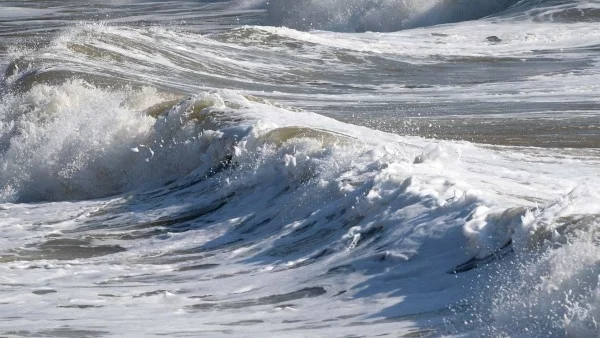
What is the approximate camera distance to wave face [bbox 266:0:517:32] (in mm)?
34625

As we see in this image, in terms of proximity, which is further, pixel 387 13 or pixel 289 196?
pixel 387 13

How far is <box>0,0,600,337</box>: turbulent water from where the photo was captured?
653cm

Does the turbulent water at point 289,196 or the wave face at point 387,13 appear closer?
the turbulent water at point 289,196

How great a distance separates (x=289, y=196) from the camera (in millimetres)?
9859

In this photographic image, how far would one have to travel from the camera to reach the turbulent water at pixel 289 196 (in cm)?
653

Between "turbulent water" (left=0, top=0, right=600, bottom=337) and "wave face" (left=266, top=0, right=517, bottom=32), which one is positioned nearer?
"turbulent water" (left=0, top=0, right=600, bottom=337)

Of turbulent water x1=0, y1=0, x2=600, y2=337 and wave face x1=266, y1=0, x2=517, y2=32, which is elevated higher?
turbulent water x1=0, y1=0, x2=600, y2=337

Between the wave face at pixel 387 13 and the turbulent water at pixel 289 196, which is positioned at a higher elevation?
the turbulent water at pixel 289 196

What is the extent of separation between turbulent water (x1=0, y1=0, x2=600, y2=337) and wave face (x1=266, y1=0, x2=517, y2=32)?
11803 mm

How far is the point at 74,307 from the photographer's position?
736 centimetres

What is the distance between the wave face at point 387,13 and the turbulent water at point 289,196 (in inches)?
465

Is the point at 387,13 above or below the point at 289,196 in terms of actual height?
below

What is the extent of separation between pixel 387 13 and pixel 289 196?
1033 inches

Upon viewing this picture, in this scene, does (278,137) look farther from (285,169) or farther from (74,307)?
(74,307)
